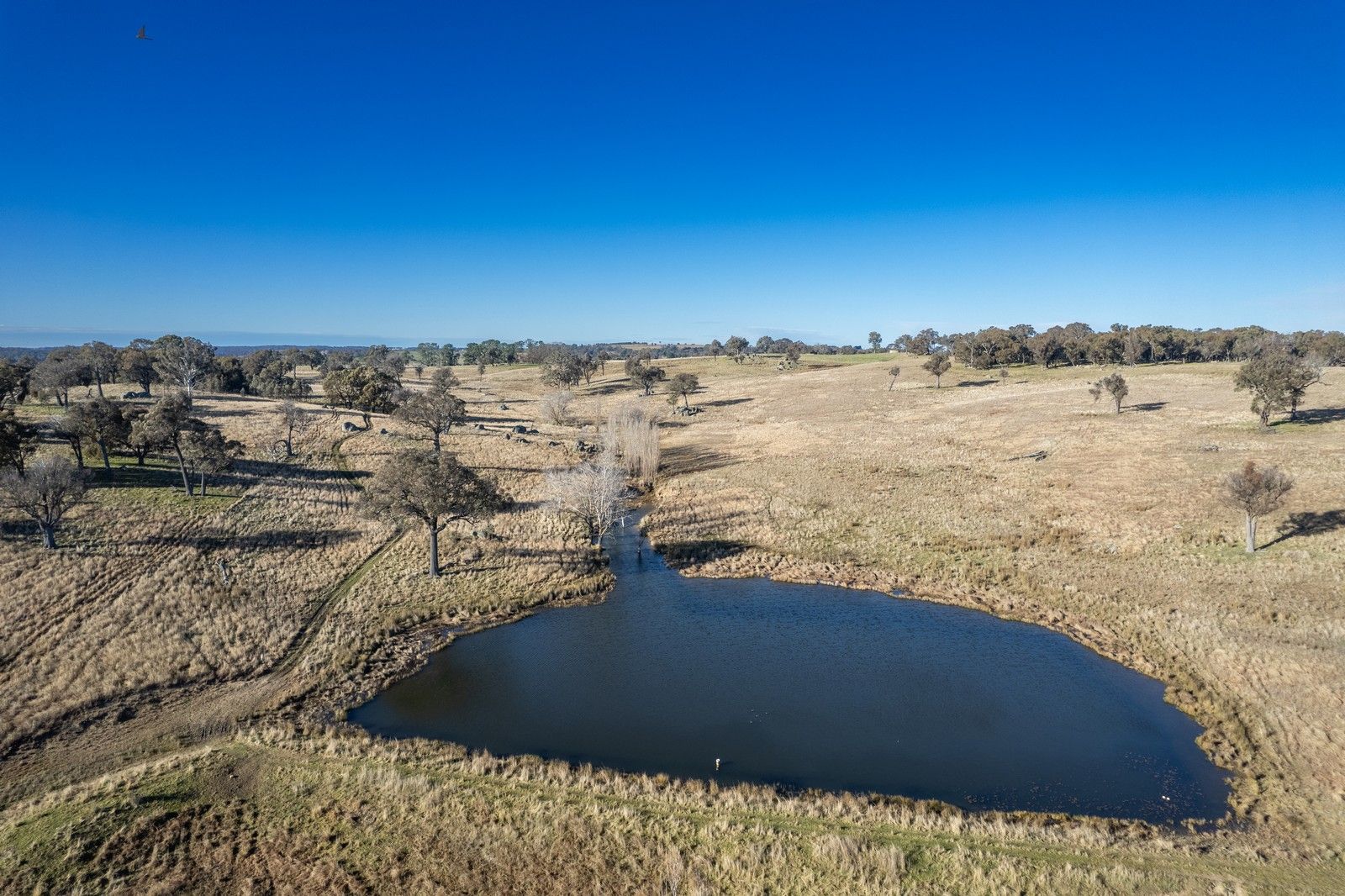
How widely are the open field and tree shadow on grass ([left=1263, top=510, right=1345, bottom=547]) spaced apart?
15.6 inches

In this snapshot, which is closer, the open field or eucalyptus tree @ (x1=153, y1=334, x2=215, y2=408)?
the open field

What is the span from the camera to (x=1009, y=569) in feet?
130

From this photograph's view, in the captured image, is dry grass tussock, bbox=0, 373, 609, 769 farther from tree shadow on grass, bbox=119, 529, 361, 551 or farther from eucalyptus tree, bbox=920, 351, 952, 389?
eucalyptus tree, bbox=920, 351, 952, 389

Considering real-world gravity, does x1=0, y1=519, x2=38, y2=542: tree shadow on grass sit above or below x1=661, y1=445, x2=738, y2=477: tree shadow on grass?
above

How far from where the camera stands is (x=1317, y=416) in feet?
206

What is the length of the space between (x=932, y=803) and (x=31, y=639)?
38.7m

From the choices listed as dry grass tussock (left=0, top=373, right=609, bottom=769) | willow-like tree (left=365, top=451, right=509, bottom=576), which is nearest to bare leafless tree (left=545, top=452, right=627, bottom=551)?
dry grass tussock (left=0, top=373, right=609, bottom=769)

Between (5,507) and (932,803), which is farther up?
(5,507)

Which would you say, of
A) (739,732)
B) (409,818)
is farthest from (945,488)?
(409,818)

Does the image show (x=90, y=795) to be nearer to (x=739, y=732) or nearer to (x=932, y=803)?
(x=739, y=732)

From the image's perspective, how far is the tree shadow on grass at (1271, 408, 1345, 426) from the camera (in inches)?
2392

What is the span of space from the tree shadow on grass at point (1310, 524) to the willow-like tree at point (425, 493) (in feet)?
162

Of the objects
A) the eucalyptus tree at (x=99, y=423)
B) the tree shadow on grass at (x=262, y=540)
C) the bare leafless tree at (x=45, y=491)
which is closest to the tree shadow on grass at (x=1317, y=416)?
the tree shadow on grass at (x=262, y=540)

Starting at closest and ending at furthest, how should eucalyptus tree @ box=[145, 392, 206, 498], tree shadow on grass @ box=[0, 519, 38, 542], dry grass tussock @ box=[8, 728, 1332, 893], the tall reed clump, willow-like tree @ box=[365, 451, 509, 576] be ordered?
dry grass tussock @ box=[8, 728, 1332, 893] → tree shadow on grass @ box=[0, 519, 38, 542] → willow-like tree @ box=[365, 451, 509, 576] → eucalyptus tree @ box=[145, 392, 206, 498] → the tall reed clump
